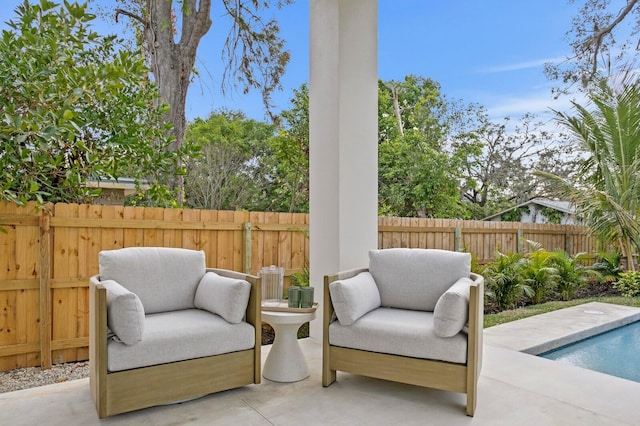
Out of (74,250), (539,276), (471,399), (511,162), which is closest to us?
(471,399)

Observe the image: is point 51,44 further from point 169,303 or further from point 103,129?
point 169,303

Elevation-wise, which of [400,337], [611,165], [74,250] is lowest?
[400,337]

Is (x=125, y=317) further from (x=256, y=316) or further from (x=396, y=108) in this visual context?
(x=396, y=108)

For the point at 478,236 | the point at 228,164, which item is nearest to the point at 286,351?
the point at 478,236

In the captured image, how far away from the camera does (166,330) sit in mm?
2285

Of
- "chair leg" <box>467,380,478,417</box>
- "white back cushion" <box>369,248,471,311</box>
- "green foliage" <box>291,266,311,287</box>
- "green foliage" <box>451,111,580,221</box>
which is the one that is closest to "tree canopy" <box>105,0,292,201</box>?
"green foliage" <box>291,266,311,287</box>

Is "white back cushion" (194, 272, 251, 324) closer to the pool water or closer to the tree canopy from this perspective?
the pool water

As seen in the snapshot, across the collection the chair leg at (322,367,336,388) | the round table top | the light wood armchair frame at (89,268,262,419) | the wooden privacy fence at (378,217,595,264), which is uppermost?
the wooden privacy fence at (378,217,595,264)

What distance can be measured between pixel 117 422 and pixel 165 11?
16.7 feet

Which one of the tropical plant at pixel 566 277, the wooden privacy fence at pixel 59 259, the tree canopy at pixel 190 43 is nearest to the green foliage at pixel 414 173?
the tropical plant at pixel 566 277

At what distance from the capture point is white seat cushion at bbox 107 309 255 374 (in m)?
2.14

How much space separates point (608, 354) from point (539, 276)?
2.02 metres

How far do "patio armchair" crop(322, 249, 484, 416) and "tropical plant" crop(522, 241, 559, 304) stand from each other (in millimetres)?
3437

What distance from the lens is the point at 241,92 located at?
631cm
